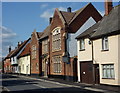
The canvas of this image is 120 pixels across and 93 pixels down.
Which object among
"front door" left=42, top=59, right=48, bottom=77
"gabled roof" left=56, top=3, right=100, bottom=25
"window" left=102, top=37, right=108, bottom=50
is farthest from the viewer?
"front door" left=42, top=59, right=48, bottom=77

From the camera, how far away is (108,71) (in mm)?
22812

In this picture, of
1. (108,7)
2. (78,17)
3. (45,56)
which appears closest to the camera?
(108,7)

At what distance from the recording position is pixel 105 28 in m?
24.5

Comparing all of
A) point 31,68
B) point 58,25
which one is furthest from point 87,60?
point 31,68

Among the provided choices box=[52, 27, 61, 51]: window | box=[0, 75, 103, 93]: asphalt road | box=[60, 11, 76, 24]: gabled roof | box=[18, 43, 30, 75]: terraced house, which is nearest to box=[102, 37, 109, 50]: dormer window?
box=[0, 75, 103, 93]: asphalt road

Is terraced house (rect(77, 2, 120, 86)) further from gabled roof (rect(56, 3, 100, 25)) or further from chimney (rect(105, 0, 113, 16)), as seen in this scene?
gabled roof (rect(56, 3, 100, 25))

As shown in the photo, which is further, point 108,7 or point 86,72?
point 108,7

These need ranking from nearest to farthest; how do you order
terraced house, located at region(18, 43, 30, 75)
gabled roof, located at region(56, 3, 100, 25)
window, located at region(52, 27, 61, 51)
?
gabled roof, located at region(56, 3, 100, 25), window, located at region(52, 27, 61, 51), terraced house, located at region(18, 43, 30, 75)

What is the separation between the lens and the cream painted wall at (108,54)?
21642 millimetres

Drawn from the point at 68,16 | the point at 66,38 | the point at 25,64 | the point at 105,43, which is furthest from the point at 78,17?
the point at 25,64

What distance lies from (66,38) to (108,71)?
12.3 m

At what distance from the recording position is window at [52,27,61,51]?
119 feet

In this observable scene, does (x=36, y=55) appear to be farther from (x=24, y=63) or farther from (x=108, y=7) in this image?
(x=108, y=7)

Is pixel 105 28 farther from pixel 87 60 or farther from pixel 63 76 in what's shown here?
pixel 63 76
